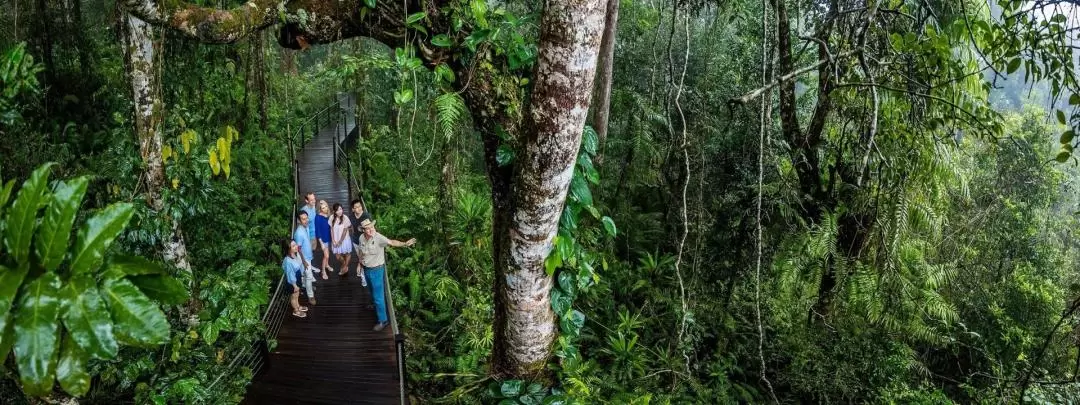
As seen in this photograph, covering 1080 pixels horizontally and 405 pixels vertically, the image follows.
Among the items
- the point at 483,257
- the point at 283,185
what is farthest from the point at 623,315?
the point at 283,185

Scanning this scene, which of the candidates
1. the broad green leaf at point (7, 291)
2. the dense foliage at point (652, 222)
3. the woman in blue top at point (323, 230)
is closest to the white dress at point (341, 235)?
the woman in blue top at point (323, 230)

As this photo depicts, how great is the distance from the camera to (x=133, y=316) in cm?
210

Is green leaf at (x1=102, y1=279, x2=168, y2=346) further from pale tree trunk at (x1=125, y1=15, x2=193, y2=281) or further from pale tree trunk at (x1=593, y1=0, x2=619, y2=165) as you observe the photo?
pale tree trunk at (x1=593, y1=0, x2=619, y2=165)

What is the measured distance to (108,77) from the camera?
10703mm

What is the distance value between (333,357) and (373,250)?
4.01 feet

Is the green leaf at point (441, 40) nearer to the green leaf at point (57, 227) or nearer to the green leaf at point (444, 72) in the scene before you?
the green leaf at point (444, 72)

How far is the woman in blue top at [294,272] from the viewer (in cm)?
653

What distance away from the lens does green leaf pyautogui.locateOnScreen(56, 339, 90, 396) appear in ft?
6.55

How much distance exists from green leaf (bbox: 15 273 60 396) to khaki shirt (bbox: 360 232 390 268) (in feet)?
13.9

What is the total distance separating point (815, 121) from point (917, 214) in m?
1.52

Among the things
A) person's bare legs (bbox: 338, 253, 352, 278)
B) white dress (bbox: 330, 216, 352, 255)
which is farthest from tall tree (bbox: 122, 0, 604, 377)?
person's bare legs (bbox: 338, 253, 352, 278)

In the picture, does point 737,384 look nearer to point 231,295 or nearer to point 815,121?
point 815,121

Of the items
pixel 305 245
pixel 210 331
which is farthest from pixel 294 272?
pixel 210 331

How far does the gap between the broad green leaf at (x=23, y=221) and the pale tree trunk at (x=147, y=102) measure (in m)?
3.31
